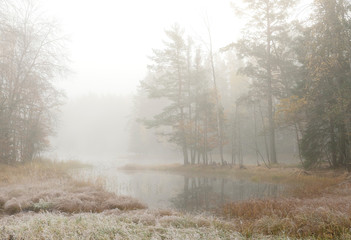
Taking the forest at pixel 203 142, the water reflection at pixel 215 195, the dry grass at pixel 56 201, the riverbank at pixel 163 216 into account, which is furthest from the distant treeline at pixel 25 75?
the water reflection at pixel 215 195

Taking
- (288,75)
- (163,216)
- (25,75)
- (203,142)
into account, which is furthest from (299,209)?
(25,75)

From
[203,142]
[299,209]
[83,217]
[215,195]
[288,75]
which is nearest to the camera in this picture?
[83,217]

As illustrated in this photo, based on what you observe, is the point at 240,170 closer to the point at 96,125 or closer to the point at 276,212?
the point at 276,212

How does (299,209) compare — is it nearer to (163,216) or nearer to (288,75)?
(163,216)

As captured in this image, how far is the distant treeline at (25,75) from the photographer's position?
14766 millimetres

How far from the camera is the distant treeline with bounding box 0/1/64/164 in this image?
14.8 metres

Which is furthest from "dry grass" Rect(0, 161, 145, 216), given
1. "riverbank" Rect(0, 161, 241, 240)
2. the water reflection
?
the water reflection

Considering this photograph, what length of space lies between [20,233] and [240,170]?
15093 mm

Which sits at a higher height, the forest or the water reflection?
the forest

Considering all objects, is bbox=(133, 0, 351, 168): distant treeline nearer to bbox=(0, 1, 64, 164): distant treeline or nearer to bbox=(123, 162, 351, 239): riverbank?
bbox=(123, 162, 351, 239): riverbank

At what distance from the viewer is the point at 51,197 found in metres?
8.09

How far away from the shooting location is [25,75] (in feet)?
52.9

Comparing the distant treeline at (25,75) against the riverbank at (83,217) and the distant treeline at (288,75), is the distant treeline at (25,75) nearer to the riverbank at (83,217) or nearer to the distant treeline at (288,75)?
the riverbank at (83,217)

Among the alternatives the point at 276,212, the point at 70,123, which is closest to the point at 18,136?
the point at 276,212
